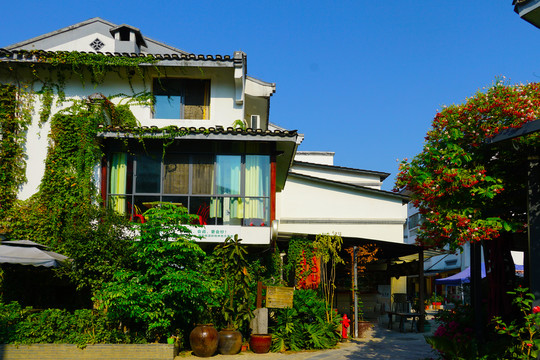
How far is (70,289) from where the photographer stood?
1530 cm

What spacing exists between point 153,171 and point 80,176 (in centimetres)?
208

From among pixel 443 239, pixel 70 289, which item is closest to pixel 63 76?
pixel 70 289

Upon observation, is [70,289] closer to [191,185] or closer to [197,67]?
[191,185]

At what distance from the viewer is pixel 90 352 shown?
11.8 m

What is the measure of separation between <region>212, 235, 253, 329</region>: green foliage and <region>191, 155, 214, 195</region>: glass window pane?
2.07 meters

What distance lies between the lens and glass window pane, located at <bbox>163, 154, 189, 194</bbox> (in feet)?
50.3

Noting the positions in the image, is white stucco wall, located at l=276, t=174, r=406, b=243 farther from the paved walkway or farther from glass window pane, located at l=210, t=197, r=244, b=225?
glass window pane, located at l=210, t=197, r=244, b=225

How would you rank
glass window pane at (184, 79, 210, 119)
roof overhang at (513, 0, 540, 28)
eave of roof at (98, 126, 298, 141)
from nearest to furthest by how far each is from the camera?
roof overhang at (513, 0, 540, 28)
eave of roof at (98, 126, 298, 141)
glass window pane at (184, 79, 210, 119)

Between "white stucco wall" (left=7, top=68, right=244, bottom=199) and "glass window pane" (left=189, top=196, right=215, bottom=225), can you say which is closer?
"glass window pane" (left=189, top=196, right=215, bottom=225)

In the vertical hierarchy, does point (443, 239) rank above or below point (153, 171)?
below

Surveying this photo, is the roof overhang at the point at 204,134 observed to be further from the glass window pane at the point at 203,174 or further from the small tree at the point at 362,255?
the small tree at the point at 362,255

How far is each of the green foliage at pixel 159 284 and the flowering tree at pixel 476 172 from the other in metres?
5.91

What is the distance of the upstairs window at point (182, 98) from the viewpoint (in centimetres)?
1761

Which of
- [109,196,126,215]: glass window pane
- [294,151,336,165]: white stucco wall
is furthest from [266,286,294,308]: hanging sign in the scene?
[294,151,336,165]: white stucco wall
